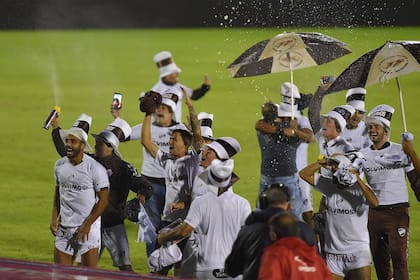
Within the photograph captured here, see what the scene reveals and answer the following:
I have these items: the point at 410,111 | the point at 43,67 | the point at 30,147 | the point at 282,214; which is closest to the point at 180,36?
the point at 43,67

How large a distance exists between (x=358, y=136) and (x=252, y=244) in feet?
14.2

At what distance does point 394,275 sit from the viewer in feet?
34.4

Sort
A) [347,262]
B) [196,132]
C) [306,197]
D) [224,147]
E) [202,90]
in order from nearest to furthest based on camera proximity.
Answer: [347,262] → [224,147] → [196,132] → [306,197] → [202,90]

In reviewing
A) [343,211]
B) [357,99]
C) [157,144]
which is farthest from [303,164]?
[343,211]

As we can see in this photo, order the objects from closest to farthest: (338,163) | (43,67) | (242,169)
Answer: (338,163), (242,169), (43,67)

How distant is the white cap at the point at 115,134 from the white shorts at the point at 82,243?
0.77 metres

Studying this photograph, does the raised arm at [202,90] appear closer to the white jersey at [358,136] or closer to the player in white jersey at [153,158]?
the player in white jersey at [153,158]

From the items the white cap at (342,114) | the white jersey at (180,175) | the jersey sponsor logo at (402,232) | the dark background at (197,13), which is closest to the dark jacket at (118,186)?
the white jersey at (180,175)

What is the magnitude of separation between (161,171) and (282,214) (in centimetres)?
461

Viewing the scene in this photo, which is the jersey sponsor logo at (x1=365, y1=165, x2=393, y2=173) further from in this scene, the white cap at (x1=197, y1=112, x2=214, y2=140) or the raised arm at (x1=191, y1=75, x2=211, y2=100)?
the raised arm at (x1=191, y1=75, x2=211, y2=100)

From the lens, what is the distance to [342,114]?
11492mm

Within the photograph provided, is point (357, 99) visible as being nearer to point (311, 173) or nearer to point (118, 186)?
point (311, 173)

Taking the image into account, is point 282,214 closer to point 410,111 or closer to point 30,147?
point 30,147

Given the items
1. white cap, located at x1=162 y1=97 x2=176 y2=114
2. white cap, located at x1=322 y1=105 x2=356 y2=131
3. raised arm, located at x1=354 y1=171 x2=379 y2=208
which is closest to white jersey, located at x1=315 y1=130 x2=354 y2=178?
white cap, located at x1=322 y1=105 x2=356 y2=131
